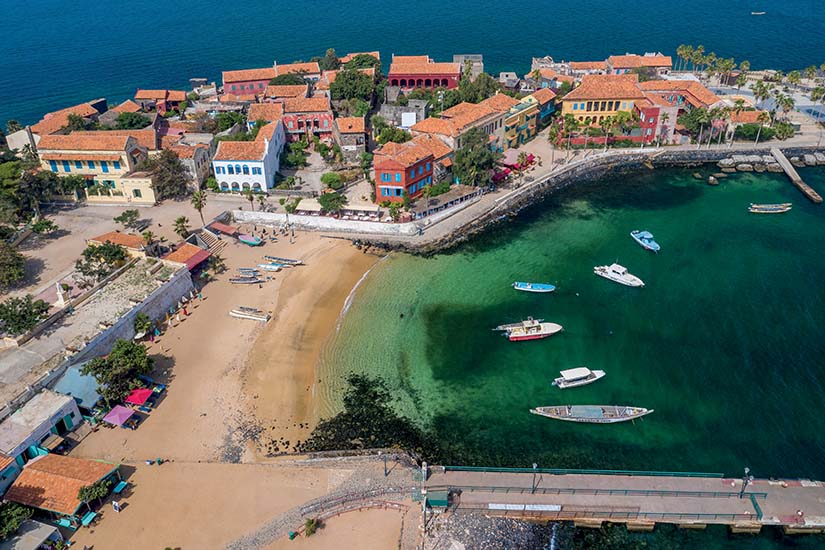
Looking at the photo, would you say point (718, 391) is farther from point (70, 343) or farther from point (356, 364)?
point (70, 343)

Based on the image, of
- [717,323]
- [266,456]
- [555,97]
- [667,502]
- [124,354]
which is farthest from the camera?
[555,97]

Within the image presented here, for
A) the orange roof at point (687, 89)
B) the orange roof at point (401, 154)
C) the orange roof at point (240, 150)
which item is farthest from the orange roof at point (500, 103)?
the orange roof at point (240, 150)

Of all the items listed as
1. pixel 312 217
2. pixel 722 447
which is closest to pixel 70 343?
pixel 312 217

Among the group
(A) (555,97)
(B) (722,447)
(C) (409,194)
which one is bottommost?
(B) (722,447)

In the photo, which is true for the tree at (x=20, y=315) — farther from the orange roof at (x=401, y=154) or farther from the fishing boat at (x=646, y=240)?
the fishing boat at (x=646, y=240)

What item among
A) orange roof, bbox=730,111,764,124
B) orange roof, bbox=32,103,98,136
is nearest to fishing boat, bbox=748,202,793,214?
orange roof, bbox=730,111,764,124

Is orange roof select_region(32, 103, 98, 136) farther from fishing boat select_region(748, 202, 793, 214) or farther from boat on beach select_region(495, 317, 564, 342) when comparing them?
fishing boat select_region(748, 202, 793, 214)

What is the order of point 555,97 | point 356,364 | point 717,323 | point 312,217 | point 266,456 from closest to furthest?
point 266,456, point 356,364, point 717,323, point 312,217, point 555,97
